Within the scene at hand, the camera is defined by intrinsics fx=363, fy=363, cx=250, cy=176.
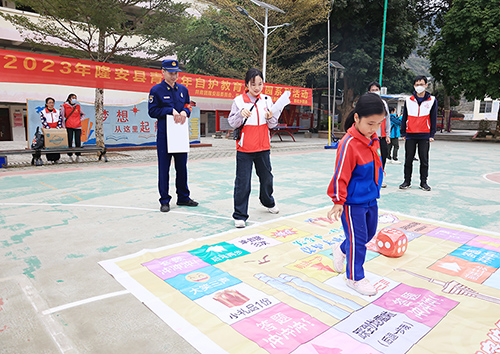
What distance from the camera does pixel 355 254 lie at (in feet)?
9.03

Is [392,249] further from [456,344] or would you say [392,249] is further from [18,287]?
[18,287]

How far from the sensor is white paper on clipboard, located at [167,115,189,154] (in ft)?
16.7

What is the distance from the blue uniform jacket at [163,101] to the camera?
500 centimetres

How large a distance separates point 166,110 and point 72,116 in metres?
6.91

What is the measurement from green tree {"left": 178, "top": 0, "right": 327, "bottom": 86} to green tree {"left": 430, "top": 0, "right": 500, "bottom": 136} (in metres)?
7.44

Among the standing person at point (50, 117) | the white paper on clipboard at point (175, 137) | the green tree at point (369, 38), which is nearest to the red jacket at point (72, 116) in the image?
the standing person at point (50, 117)

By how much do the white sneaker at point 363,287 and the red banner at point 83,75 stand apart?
9.92 metres

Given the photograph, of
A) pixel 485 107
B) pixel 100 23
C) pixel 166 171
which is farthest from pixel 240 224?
pixel 485 107

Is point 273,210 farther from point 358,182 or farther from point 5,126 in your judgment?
point 5,126

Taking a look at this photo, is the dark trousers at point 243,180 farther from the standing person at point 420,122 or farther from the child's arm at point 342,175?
the standing person at point 420,122

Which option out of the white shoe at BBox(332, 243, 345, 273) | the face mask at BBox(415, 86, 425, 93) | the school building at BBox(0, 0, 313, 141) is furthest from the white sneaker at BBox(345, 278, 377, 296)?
the school building at BBox(0, 0, 313, 141)

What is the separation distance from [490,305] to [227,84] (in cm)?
1297

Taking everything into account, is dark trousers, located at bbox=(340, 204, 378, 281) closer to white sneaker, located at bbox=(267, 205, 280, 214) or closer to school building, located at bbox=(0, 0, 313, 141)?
white sneaker, located at bbox=(267, 205, 280, 214)

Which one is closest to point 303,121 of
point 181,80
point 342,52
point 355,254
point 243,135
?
point 342,52
